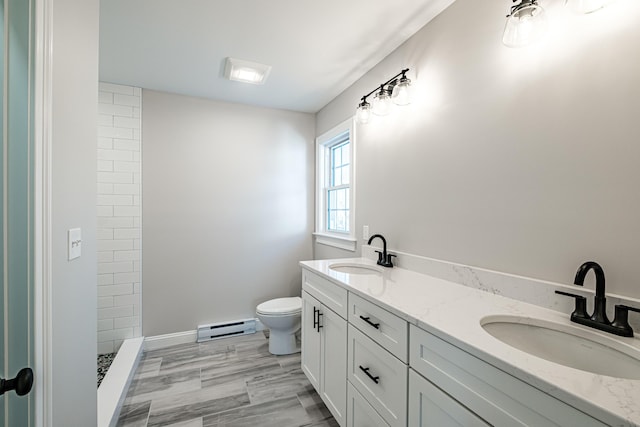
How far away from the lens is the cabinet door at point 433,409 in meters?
0.81

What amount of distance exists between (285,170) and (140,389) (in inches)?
92.7

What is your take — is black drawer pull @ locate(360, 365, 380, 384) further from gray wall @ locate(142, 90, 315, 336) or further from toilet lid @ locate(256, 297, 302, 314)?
gray wall @ locate(142, 90, 315, 336)

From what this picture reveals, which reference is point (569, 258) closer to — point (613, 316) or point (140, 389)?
point (613, 316)

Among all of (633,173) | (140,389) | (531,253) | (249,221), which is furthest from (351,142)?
(140,389)

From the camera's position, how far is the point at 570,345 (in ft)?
3.04

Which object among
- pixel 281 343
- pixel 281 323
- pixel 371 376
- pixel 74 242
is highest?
pixel 74 242

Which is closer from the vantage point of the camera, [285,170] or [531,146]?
[531,146]

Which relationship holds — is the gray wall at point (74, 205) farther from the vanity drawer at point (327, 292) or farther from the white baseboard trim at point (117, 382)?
the vanity drawer at point (327, 292)

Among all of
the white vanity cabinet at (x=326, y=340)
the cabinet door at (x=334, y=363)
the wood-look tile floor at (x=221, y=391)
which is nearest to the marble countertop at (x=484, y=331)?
the white vanity cabinet at (x=326, y=340)

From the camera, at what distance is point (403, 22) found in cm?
171

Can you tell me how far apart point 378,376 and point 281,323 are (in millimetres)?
1414

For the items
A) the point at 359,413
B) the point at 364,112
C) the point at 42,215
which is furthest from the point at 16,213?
the point at 364,112

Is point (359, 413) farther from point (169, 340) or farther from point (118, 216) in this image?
point (118, 216)

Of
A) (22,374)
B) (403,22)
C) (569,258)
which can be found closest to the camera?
(22,374)
